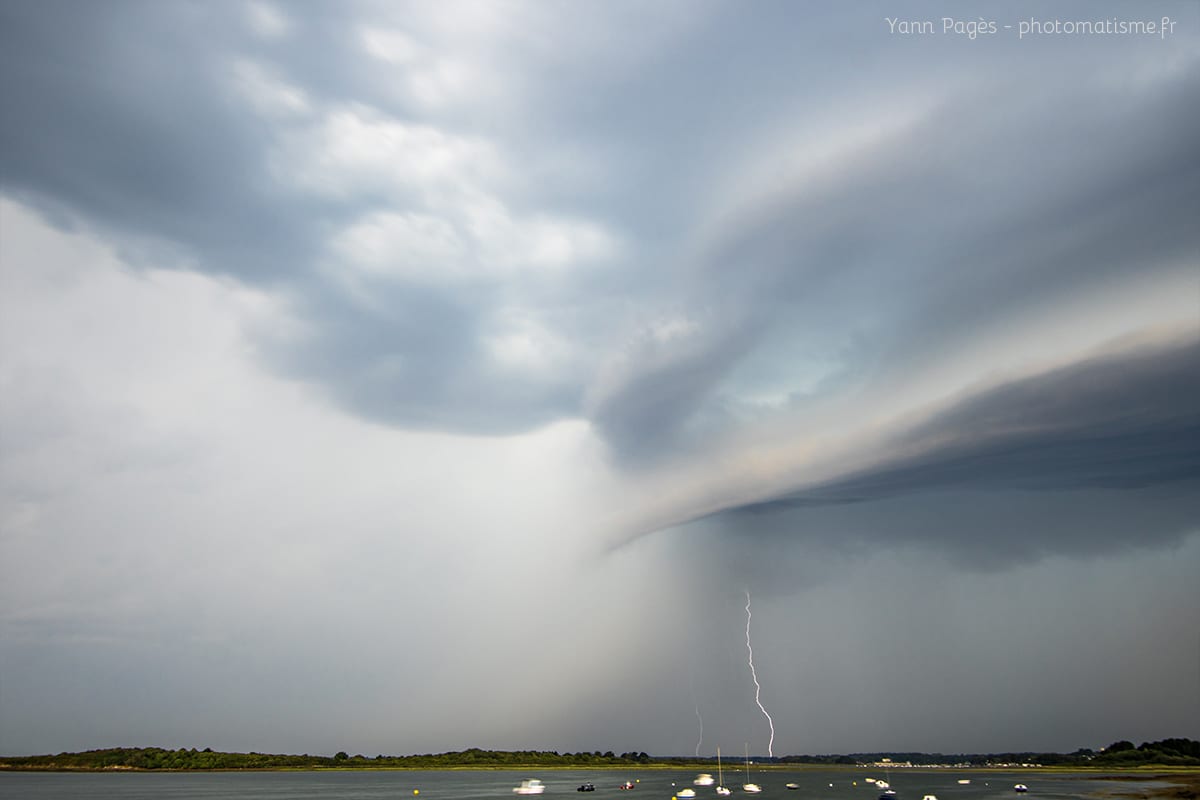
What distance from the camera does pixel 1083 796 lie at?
163m

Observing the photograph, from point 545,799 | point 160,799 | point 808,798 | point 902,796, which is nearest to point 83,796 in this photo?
point 160,799

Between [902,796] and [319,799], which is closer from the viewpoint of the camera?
[319,799]

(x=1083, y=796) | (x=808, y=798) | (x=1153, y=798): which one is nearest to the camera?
(x=1153, y=798)

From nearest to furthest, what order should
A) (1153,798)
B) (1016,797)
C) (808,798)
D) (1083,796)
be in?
(1153,798) → (1083,796) → (1016,797) → (808,798)

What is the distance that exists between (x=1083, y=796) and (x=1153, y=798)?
23.7 meters

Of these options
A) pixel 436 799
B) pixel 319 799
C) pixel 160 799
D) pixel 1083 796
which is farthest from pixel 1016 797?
pixel 160 799

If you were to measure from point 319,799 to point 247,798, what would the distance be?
18.6 meters

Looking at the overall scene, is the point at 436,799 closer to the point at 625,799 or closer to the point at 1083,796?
the point at 625,799

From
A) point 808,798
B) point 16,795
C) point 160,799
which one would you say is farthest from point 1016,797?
point 16,795

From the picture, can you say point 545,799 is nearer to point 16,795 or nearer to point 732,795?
point 732,795

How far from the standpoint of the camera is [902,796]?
199250mm

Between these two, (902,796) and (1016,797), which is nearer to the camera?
(1016,797)

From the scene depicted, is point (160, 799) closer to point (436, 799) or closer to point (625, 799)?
point (436, 799)

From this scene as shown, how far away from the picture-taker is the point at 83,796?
18338 centimetres
